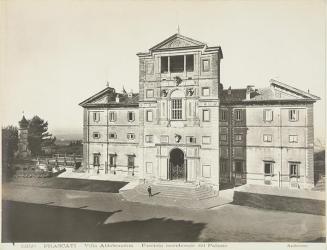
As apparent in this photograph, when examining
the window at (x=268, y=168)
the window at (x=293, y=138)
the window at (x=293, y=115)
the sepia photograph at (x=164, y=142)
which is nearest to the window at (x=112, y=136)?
the sepia photograph at (x=164, y=142)

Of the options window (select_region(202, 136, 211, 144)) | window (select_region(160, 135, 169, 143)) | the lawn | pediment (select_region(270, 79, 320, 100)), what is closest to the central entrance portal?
window (select_region(160, 135, 169, 143))

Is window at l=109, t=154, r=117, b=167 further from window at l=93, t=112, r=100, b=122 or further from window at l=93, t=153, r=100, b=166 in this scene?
window at l=93, t=112, r=100, b=122

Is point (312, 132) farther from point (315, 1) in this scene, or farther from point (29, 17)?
point (29, 17)

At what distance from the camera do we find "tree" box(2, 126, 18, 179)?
16641 mm

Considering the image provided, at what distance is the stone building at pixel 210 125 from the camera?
2092 cm

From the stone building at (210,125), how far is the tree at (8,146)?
911 centimetres

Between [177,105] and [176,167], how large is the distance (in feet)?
16.4

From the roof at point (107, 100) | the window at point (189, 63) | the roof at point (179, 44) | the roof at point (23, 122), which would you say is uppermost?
the roof at point (179, 44)

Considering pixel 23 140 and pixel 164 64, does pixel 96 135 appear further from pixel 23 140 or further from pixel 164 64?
pixel 164 64

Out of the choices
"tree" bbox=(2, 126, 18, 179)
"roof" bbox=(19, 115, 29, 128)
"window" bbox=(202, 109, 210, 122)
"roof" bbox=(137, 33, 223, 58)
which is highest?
"roof" bbox=(137, 33, 223, 58)

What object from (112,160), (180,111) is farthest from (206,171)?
(112,160)

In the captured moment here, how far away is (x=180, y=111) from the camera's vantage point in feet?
71.3

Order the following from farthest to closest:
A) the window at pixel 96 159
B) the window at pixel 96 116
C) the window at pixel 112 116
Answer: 1. the window at pixel 96 116
2. the window at pixel 96 159
3. the window at pixel 112 116

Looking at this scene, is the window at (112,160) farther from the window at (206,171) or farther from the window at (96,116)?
the window at (206,171)
